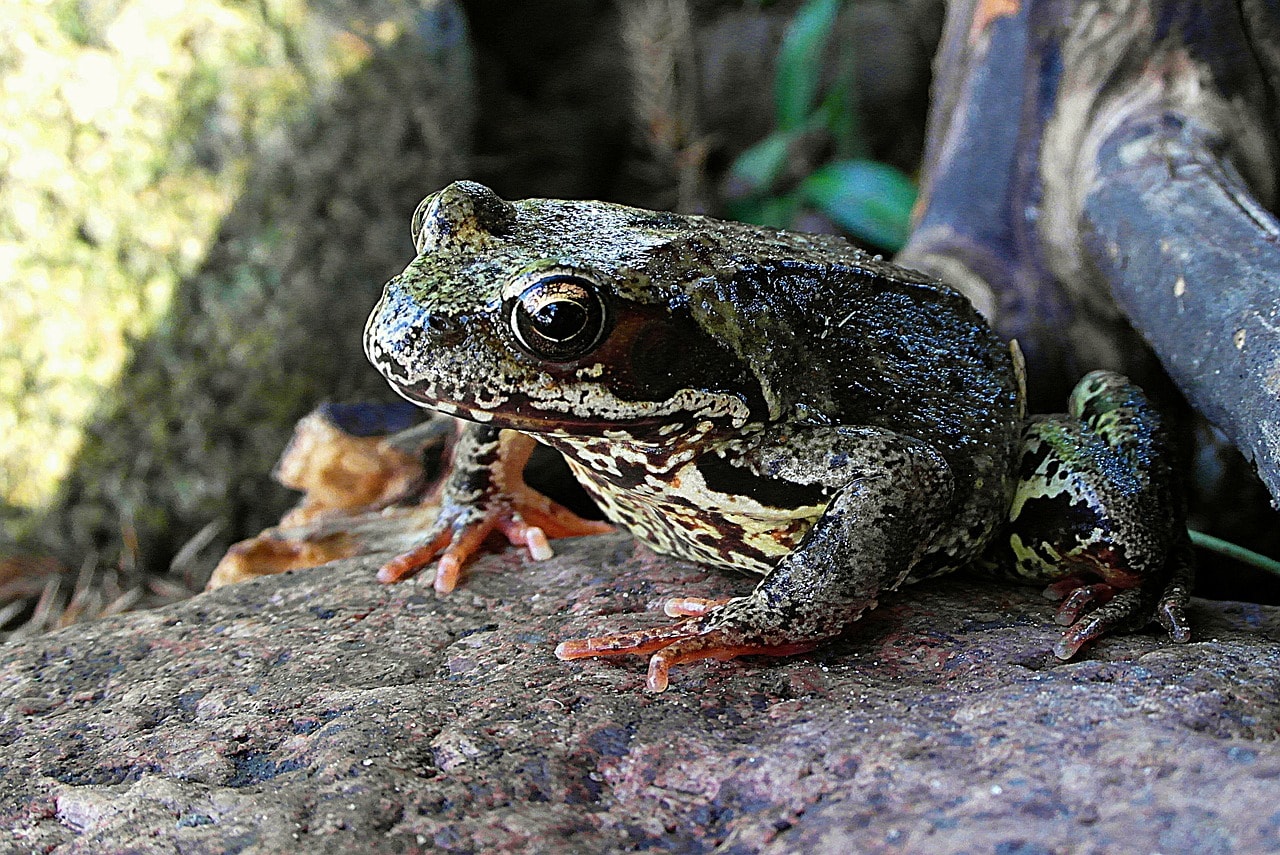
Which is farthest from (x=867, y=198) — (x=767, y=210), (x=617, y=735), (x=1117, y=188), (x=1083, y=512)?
(x=617, y=735)

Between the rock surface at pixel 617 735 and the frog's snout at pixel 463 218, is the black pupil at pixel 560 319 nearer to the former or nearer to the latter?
the frog's snout at pixel 463 218

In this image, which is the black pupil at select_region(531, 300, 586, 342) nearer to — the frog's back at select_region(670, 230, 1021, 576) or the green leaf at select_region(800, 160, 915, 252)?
the frog's back at select_region(670, 230, 1021, 576)

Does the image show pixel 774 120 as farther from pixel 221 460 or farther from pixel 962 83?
pixel 221 460

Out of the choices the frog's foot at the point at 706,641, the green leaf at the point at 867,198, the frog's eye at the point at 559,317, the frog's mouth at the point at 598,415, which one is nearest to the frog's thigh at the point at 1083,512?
the frog's foot at the point at 706,641

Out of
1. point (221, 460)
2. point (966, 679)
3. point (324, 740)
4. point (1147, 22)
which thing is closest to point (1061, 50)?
point (1147, 22)

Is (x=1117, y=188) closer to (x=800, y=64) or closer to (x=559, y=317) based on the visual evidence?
(x=559, y=317)

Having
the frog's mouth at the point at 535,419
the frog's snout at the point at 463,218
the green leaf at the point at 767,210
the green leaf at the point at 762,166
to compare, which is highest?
the green leaf at the point at 762,166

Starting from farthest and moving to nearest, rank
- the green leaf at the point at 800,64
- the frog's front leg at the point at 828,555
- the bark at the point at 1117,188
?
the green leaf at the point at 800,64, the bark at the point at 1117,188, the frog's front leg at the point at 828,555
